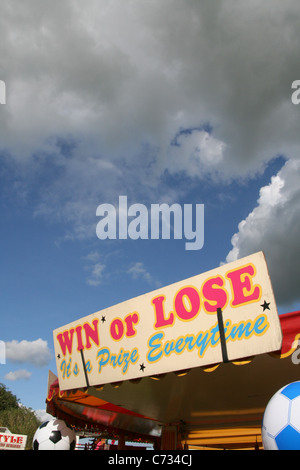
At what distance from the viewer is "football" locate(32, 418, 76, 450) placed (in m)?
7.73

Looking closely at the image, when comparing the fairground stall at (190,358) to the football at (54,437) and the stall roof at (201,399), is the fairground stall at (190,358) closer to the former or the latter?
the stall roof at (201,399)

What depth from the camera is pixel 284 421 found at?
3400 mm

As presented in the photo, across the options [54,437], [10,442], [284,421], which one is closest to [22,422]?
[10,442]

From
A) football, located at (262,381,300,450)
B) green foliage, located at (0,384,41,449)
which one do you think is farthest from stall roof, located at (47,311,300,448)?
green foliage, located at (0,384,41,449)

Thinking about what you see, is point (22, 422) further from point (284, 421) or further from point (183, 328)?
point (284, 421)

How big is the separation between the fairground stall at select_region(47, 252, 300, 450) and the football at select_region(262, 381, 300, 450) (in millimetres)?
950

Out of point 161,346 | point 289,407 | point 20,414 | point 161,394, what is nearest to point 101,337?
point 161,346

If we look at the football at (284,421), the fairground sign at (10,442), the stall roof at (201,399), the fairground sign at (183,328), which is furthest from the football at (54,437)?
the football at (284,421)

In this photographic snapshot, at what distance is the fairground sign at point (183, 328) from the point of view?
4.81 metres

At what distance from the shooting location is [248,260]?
16.2 ft

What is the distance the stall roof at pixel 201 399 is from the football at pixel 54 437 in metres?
0.63

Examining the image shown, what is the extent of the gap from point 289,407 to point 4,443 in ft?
39.7

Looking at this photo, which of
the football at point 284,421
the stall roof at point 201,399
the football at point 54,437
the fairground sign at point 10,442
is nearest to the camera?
the football at point 284,421


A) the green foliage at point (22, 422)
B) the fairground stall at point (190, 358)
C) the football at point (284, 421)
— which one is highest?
the fairground stall at point (190, 358)
